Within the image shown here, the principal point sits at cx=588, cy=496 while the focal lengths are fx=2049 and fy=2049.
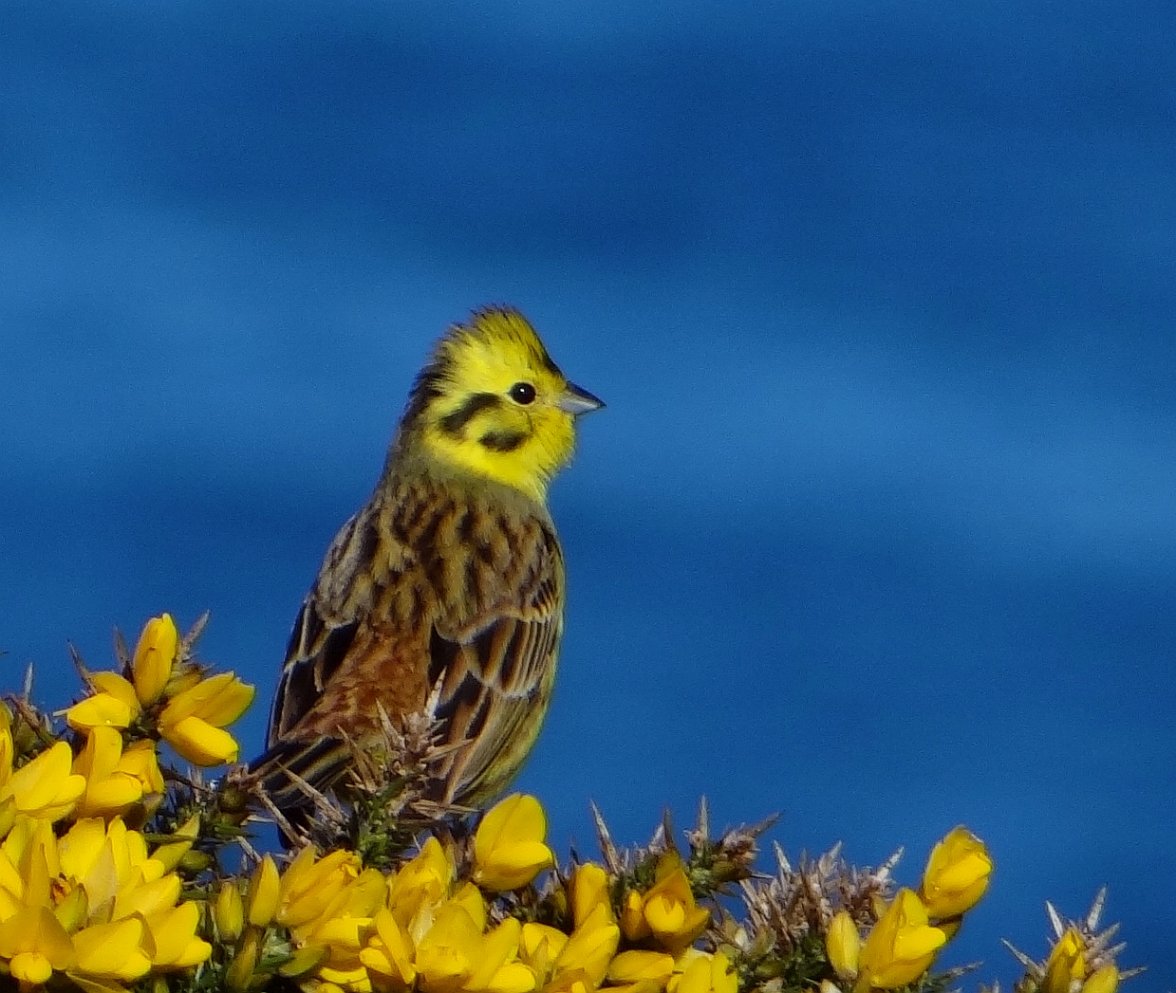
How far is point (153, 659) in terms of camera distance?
7.16 ft

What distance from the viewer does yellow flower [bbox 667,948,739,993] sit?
6.61 feet

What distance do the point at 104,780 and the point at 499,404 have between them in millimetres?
3562

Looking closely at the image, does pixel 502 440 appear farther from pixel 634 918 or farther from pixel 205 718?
pixel 634 918

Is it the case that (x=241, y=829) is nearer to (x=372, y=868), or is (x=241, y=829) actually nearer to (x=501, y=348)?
(x=372, y=868)

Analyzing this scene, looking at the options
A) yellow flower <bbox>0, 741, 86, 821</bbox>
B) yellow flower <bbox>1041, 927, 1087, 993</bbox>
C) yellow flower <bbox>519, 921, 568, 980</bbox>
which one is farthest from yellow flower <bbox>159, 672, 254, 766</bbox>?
yellow flower <bbox>1041, 927, 1087, 993</bbox>

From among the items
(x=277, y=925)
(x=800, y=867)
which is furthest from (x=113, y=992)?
(x=800, y=867)

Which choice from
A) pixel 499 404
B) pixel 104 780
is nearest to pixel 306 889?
pixel 104 780

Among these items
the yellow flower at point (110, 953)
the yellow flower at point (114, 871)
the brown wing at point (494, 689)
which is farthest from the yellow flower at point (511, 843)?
the brown wing at point (494, 689)

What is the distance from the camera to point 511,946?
195 cm

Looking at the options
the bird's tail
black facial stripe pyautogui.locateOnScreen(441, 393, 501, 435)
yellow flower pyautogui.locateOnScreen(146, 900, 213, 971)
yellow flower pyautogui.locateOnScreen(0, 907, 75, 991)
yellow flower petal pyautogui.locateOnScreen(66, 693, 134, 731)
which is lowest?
yellow flower pyautogui.locateOnScreen(0, 907, 75, 991)

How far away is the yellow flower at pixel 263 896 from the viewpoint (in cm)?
187

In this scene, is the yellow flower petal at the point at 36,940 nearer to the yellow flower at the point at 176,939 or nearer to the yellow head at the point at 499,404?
the yellow flower at the point at 176,939

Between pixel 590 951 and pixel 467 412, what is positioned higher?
pixel 467 412

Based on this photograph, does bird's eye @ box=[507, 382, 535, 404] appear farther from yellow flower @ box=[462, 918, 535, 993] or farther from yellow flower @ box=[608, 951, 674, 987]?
yellow flower @ box=[462, 918, 535, 993]
